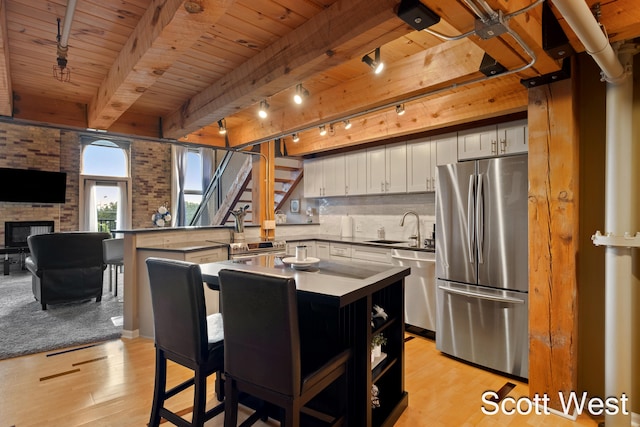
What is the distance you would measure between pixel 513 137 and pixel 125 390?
3.91 meters

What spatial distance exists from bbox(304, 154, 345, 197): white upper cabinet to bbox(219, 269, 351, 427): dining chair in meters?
3.51

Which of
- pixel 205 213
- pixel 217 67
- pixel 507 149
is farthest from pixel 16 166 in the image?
pixel 507 149

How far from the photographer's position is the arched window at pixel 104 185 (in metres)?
7.70

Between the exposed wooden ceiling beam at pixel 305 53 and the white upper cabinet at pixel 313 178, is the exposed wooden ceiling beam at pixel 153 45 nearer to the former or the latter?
the exposed wooden ceiling beam at pixel 305 53

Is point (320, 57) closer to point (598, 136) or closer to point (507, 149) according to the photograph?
point (598, 136)

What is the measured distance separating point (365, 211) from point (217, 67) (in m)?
3.05

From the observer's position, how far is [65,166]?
7.38 meters

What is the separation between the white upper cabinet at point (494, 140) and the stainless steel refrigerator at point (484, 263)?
0.58 m

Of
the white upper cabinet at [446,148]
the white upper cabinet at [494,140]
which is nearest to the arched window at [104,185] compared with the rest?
the white upper cabinet at [446,148]

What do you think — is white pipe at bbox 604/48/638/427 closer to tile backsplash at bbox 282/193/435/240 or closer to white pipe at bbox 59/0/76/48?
tile backsplash at bbox 282/193/435/240

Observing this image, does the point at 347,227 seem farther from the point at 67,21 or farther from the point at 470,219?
the point at 67,21

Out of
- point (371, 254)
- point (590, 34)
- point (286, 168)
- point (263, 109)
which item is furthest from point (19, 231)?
point (590, 34)

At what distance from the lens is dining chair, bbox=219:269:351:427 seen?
4.55 feet

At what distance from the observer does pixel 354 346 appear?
1791 millimetres
